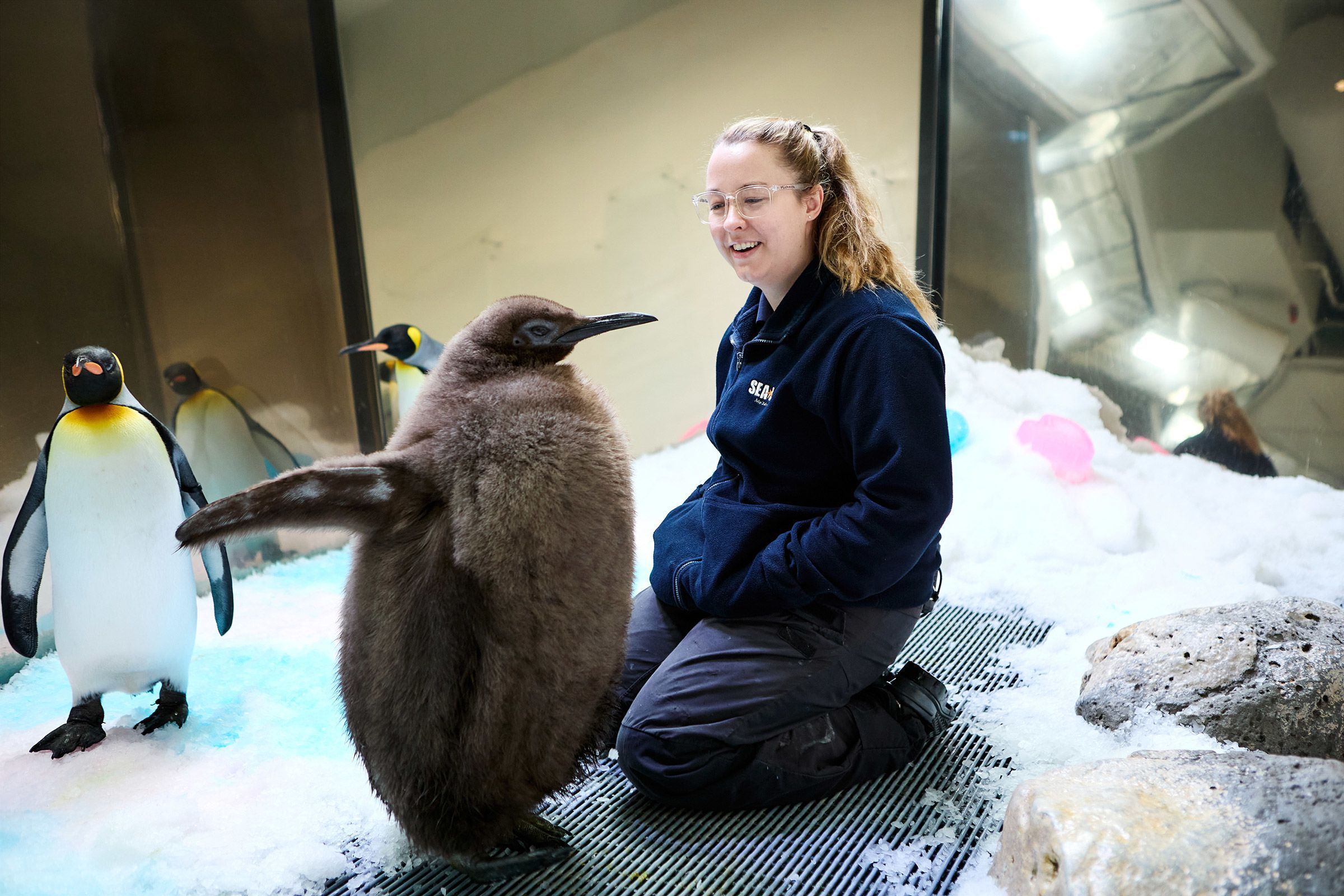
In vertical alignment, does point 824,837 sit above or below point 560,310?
below

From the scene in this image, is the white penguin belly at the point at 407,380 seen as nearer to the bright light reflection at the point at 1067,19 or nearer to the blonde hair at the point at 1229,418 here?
the bright light reflection at the point at 1067,19

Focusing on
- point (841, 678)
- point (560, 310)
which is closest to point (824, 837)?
point (841, 678)

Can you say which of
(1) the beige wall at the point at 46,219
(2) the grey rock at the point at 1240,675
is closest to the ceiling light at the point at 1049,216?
(2) the grey rock at the point at 1240,675

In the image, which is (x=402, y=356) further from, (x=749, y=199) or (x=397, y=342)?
(x=749, y=199)

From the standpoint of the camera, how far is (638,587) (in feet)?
8.69

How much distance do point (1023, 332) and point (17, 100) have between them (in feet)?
10.7

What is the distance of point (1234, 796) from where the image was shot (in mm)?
1142

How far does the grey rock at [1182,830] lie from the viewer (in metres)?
1.03

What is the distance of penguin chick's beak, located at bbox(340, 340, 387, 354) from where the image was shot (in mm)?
2834

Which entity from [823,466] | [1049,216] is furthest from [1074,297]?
[823,466]

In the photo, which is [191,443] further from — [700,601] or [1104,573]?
[1104,573]

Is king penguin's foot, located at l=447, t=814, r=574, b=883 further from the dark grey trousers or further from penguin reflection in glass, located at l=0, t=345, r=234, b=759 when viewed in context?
penguin reflection in glass, located at l=0, t=345, r=234, b=759

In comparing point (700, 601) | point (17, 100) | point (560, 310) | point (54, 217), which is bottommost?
point (700, 601)

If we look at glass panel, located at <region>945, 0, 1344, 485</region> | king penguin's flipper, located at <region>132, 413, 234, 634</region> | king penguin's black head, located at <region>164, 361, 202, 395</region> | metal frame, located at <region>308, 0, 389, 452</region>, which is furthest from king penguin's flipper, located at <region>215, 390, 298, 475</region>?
glass panel, located at <region>945, 0, 1344, 485</region>
